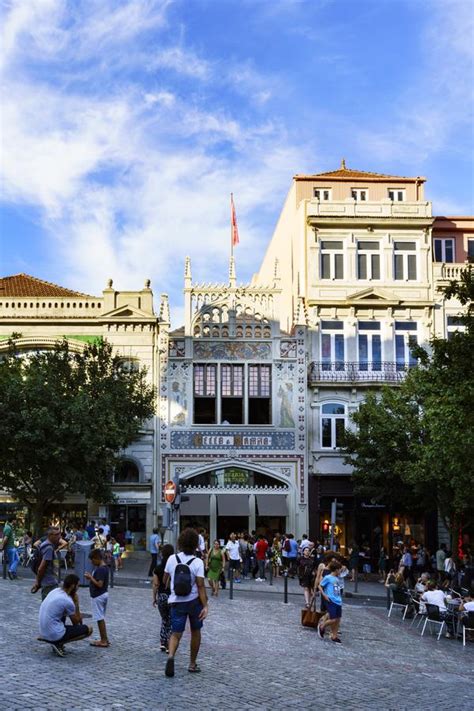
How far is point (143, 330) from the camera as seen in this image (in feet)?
131

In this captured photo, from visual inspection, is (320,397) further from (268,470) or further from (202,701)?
(202,701)

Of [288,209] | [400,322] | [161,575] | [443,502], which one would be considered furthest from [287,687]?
[288,209]

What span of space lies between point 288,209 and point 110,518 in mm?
18083

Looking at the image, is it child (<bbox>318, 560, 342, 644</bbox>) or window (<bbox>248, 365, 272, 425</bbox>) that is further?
window (<bbox>248, 365, 272, 425</bbox>)

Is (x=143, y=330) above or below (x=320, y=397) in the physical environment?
Result: above

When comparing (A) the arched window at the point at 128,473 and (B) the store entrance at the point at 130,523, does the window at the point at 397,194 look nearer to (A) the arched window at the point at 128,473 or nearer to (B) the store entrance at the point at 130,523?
(A) the arched window at the point at 128,473

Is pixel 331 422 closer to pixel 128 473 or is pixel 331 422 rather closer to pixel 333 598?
pixel 128 473

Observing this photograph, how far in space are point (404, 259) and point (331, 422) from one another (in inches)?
322

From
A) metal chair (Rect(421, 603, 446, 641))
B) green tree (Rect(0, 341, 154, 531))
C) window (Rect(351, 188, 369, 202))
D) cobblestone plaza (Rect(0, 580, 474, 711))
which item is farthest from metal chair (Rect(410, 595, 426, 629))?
window (Rect(351, 188, 369, 202))

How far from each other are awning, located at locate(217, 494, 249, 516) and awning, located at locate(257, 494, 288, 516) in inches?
23.5

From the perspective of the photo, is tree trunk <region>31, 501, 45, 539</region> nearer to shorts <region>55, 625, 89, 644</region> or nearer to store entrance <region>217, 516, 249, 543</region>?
store entrance <region>217, 516, 249, 543</region>

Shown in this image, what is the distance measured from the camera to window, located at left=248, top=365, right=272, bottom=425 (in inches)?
1577

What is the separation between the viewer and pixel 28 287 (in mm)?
42719

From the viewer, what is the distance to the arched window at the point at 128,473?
39.2m
